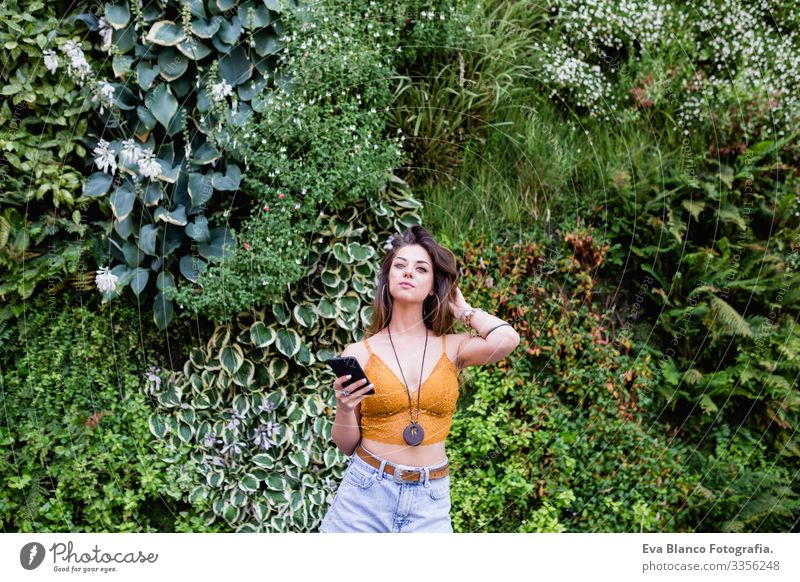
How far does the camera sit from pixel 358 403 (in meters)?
2.71

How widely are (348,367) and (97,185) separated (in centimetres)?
234

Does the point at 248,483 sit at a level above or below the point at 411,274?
below

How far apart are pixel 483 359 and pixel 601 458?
180cm

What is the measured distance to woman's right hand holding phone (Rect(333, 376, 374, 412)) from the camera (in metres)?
2.65

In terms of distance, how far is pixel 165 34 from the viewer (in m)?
4.01

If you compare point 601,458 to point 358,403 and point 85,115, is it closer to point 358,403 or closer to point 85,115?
point 358,403

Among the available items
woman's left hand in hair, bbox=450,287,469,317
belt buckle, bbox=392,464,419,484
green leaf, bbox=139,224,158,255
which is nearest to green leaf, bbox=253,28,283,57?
green leaf, bbox=139,224,158,255

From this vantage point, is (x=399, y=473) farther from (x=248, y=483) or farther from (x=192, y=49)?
(x=192, y=49)

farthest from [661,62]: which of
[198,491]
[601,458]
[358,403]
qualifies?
[198,491]

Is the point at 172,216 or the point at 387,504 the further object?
the point at 172,216

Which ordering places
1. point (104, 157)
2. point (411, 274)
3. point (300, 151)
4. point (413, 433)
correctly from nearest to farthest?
point (413, 433)
point (411, 274)
point (104, 157)
point (300, 151)

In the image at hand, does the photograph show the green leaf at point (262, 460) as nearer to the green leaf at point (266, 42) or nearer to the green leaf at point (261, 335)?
the green leaf at point (261, 335)

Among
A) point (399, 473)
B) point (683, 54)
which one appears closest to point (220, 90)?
point (399, 473)

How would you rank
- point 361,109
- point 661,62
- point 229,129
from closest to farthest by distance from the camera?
point 229,129 → point 361,109 → point 661,62
